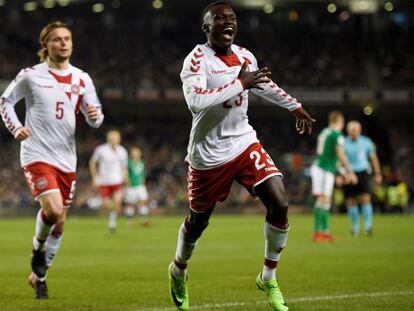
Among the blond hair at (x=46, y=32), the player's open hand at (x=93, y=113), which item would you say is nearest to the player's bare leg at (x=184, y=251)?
the player's open hand at (x=93, y=113)

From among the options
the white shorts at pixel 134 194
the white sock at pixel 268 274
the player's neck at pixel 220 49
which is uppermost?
the player's neck at pixel 220 49

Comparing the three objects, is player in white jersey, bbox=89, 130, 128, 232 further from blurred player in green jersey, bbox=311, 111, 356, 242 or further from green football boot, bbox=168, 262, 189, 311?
green football boot, bbox=168, 262, 189, 311

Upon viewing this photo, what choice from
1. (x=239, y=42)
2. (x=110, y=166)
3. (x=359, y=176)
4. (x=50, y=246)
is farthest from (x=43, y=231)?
(x=239, y=42)

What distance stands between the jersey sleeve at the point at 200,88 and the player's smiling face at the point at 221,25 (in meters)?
0.22

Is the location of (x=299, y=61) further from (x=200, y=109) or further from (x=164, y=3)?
(x=200, y=109)

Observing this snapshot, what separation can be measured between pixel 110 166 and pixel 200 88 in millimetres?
16560

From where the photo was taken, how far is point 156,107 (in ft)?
166

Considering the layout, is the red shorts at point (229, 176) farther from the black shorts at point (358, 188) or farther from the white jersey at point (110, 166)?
the white jersey at point (110, 166)

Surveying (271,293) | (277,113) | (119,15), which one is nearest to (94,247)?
(271,293)

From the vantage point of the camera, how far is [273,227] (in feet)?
26.6

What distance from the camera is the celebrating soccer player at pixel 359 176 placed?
21062mm

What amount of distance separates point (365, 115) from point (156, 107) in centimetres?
1187

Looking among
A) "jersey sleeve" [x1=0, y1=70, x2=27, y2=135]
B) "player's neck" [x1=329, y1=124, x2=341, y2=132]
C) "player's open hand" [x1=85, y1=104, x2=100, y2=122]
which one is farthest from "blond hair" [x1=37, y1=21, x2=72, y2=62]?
"player's neck" [x1=329, y1=124, x2=341, y2=132]

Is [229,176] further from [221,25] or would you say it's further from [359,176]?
[359,176]
